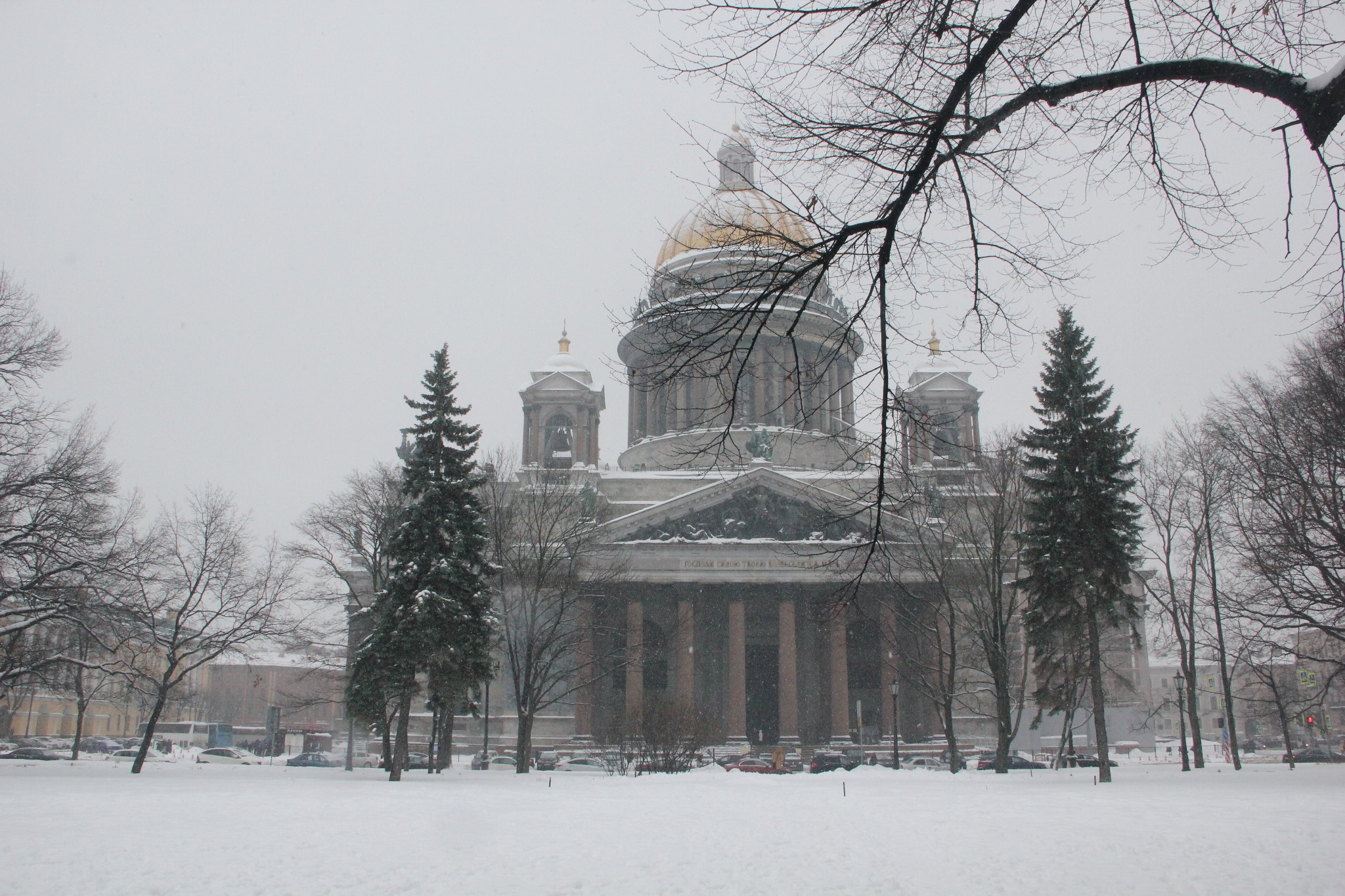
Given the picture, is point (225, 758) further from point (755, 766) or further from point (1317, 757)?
point (1317, 757)

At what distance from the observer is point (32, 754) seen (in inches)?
1784

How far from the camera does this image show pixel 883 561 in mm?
12055

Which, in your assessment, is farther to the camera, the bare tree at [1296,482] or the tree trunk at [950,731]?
the tree trunk at [950,731]

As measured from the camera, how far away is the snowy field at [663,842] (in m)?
11.3

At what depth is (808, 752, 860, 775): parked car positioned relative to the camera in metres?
38.7

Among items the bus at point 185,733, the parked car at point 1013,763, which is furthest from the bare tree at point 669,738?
the bus at point 185,733

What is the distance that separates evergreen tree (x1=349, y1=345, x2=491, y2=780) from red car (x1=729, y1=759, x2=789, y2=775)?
42.2 ft

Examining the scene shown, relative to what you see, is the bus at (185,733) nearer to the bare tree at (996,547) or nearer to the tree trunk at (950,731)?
the tree trunk at (950,731)

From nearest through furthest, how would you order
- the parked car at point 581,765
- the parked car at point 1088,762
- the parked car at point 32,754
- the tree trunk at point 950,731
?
the tree trunk at point 950,731
the parked car at point 1088,762
the parked car at point 581,765
the parked car at point 32,754

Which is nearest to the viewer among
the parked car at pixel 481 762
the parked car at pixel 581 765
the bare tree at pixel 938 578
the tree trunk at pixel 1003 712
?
the tree trunk at pixel 1003 712

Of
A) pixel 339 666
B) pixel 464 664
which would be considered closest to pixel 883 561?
pixel 464 664

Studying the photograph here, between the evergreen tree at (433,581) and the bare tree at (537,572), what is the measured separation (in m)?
1.17

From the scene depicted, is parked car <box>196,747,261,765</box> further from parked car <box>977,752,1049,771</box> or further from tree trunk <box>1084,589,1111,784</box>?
tree trunk <box>1084,589,1111,784</box>

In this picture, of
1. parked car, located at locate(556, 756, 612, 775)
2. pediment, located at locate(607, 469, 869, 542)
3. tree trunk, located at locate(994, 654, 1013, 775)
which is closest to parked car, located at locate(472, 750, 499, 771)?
parked car, located at locate(556, 756, 612, 775)
